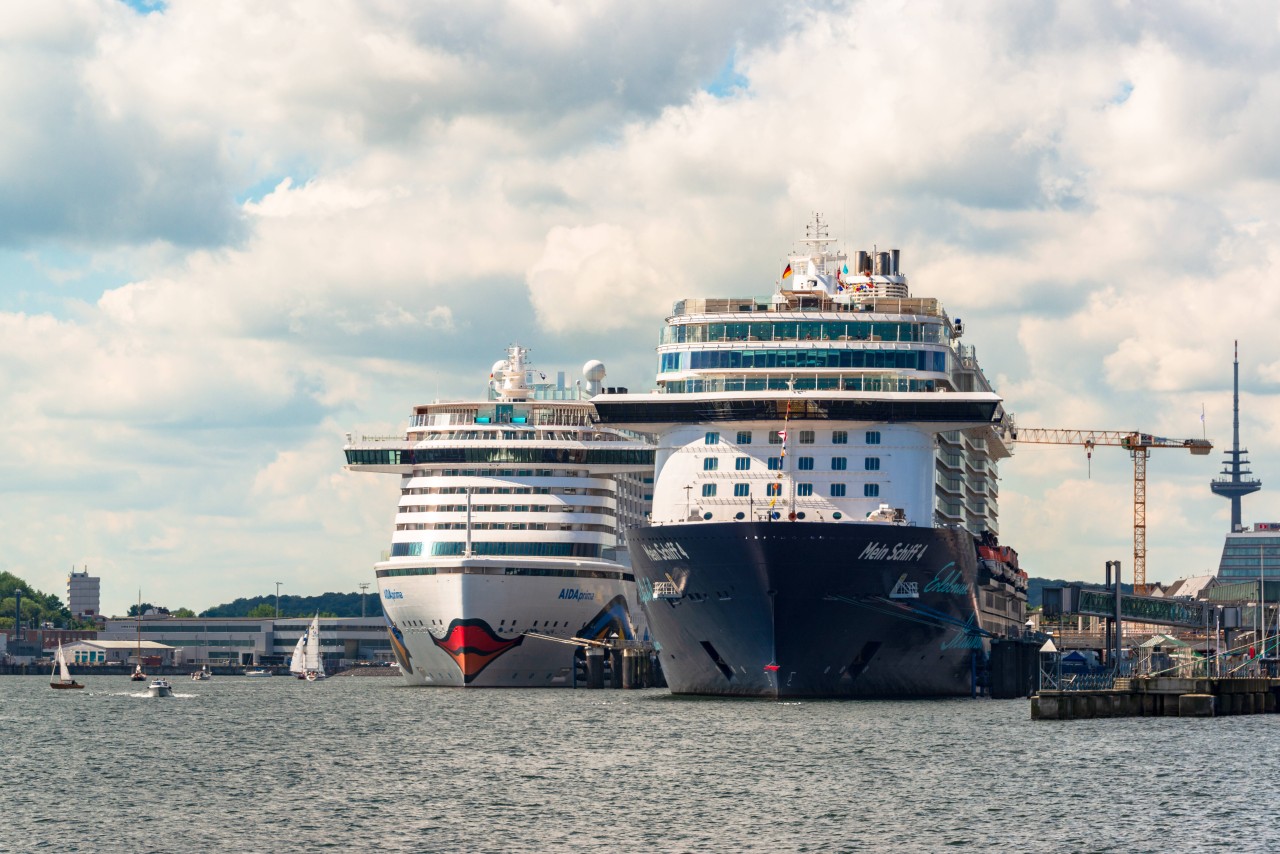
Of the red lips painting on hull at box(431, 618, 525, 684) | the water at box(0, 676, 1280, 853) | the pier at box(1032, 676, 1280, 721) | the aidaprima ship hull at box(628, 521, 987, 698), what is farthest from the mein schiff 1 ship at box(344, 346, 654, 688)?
the pier at box(1032, 676, 1280, 721)

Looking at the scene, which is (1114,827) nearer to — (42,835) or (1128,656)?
(42,835)

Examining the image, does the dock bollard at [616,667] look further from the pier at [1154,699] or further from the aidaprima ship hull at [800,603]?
the pier at [1154,699]

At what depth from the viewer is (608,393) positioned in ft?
329

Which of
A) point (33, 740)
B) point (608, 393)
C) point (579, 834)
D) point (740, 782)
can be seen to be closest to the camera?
point (579, 834)

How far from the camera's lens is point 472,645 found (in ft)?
420

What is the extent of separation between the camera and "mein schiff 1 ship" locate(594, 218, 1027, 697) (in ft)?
287

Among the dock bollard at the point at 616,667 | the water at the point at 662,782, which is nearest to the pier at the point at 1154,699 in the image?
the water at the point at 662,782

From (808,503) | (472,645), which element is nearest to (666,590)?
(808,503)

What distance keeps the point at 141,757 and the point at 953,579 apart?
36.9 m

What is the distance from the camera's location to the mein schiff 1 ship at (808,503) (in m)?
87.6

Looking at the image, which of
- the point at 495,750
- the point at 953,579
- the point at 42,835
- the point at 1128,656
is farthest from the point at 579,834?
the point at 1128,656

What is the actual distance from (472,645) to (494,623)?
193 centimetres

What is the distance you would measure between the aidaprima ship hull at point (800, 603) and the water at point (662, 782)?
171 cm

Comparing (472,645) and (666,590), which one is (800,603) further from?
(472,645)
